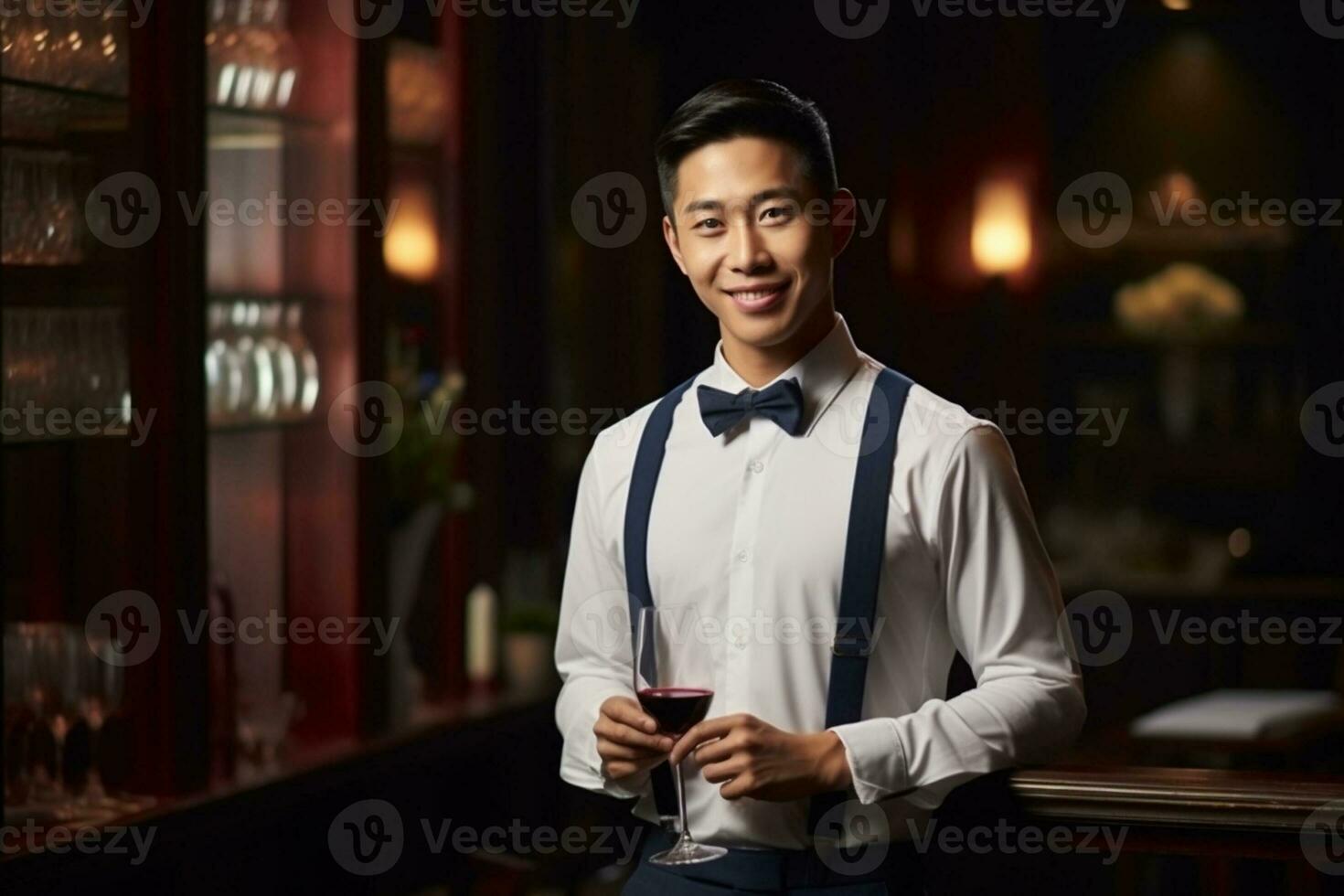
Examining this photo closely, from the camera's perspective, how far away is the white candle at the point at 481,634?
4.46m

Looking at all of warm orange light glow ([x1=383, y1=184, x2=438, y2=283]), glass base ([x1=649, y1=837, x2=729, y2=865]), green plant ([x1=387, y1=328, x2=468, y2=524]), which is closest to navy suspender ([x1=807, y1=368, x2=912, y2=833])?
glass base ([x1=649, y1=837, x2=729, y2=865])

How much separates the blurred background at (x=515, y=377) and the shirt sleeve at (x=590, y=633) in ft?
1.35

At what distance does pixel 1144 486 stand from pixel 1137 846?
5.03m

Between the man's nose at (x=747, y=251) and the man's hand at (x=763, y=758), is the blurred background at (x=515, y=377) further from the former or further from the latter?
the man's nose at (x=747, y=251)

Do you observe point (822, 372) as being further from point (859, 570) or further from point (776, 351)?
point (859, 570)

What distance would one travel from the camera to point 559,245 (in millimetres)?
5105

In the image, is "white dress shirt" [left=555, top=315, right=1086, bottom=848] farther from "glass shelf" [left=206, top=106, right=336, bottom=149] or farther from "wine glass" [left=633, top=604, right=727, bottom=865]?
"glass shelf" [left=206, top=106, right=336, bottom=149]

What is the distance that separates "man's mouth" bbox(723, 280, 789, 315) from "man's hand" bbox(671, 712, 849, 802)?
442mm

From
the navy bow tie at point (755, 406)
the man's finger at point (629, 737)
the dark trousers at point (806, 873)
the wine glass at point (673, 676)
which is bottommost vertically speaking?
the dark trousers at point (806, 873)

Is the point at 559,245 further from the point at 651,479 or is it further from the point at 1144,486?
the point at 651,479

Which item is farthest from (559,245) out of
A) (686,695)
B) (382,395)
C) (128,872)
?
(686,695)

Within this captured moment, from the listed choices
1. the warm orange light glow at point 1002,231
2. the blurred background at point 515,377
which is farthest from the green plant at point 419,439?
the warm orange light glow at point 1002,231

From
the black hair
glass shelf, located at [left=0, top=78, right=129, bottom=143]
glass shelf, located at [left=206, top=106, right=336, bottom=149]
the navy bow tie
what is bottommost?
the navy bow tie

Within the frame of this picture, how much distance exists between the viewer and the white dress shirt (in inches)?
69.2
